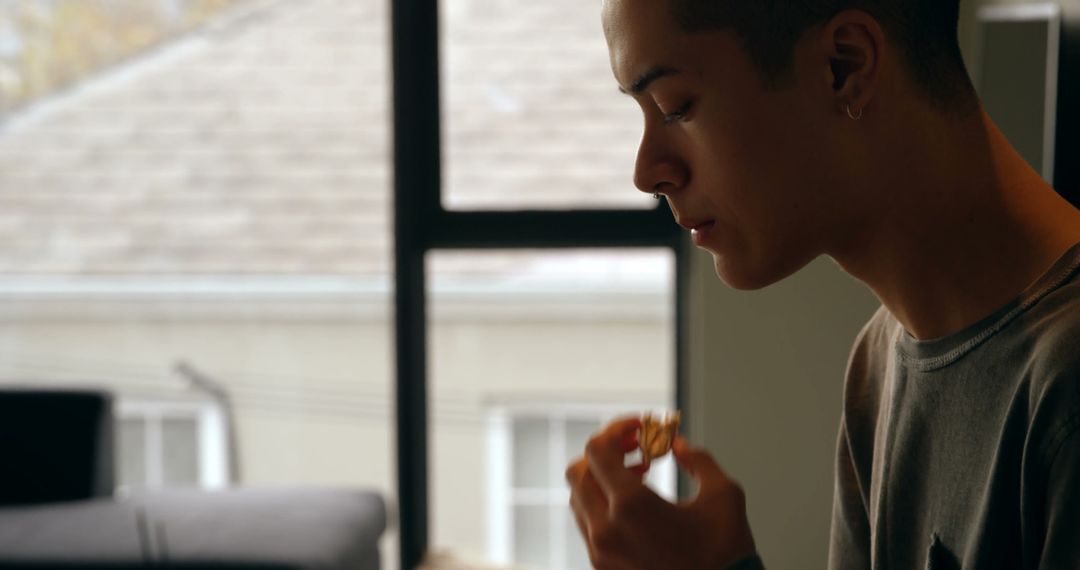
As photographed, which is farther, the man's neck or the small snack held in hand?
the small snack held in hand

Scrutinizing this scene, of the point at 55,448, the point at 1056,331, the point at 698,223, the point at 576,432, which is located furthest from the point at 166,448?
the point at 1056,331

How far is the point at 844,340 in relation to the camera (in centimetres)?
238

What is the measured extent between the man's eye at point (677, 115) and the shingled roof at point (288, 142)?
1959 millimetres

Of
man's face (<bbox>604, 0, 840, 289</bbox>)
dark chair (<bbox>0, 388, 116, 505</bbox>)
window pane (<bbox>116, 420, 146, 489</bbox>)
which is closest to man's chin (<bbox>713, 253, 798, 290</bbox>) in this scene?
man's face (<bbox>604, 0, 840, 289</bbox>)

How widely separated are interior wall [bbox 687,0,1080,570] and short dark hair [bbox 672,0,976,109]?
5.18ft

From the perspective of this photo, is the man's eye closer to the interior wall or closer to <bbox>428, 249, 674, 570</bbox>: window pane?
the interior wall

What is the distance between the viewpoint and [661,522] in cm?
86

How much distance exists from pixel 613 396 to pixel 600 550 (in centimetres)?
205

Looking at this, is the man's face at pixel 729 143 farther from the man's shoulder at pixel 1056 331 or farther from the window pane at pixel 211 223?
the window pane at pixel 211 223

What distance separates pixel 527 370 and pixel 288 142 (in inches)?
32.6

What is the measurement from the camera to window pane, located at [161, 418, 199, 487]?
10.3ft

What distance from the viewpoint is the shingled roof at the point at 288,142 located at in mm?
2852

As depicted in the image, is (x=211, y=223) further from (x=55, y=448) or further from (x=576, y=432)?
(x=576, y=432)

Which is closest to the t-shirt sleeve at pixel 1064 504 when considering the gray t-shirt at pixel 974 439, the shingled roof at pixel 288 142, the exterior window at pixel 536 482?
the gray t-shirt at pixel 974 439
